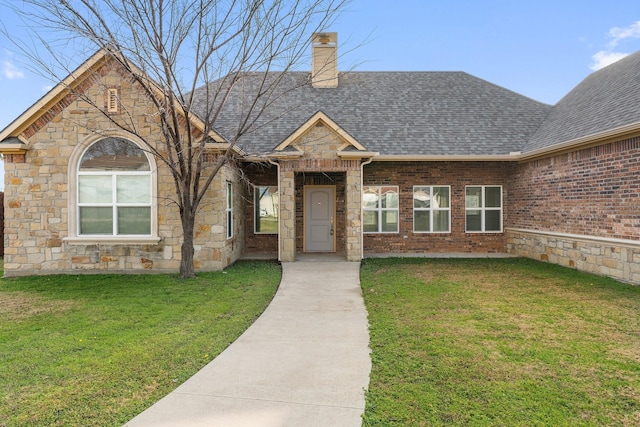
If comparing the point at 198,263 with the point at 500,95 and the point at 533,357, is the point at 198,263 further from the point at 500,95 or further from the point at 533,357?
the point at 500,95

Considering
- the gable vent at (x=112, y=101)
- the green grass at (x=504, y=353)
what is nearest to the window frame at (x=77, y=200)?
the gable vent at (x=112, y=101)

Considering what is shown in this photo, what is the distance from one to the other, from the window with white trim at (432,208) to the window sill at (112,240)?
328 inches

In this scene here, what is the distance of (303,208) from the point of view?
13.3 metres

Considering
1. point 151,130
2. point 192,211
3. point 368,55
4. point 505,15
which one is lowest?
point 192,211

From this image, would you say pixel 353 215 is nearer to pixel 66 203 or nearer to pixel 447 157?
pixel 447 157

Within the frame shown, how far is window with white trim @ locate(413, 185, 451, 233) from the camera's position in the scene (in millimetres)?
13211

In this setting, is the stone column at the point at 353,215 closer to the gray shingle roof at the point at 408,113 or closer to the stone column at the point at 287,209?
the stone column at the point at 287,209

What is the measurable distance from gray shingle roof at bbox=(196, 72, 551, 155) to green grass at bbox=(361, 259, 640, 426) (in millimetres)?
5830

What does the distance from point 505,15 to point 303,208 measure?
9.80 meters

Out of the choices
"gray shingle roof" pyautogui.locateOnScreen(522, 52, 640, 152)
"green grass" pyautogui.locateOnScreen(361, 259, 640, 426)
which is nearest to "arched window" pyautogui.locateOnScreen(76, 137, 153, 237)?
"green grass" pyautogui.locateOnScreen(361, 259, 640, 426)

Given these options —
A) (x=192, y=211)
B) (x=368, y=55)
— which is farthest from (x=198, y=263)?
(x=368, y=55)

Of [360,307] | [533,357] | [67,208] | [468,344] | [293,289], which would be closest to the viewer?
[533,357]

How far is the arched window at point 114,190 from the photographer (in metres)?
9.64

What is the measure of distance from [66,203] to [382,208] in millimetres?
9284
